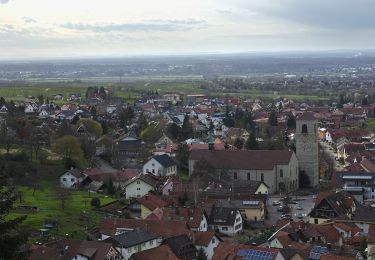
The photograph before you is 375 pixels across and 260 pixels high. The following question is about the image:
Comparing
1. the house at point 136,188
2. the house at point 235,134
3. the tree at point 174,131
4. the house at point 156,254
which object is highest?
the house at point 156,254

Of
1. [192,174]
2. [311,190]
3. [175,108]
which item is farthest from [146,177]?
[175,108]

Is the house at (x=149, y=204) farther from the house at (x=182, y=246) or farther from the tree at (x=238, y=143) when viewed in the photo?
→ the tree at (x=238, y=143)

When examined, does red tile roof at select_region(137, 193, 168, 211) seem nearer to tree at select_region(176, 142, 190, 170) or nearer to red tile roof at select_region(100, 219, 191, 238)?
red tile roof at select_region(100, 219, 191, 238)

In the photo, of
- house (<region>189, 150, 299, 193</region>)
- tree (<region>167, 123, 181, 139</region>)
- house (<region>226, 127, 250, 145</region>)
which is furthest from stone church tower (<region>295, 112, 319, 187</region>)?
tree (<region>167, 123, 181, 139</region>)

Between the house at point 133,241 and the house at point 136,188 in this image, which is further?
the house at point 136,188

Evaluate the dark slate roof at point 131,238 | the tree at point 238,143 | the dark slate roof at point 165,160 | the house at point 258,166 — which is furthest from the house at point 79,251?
the tree at point 238,143

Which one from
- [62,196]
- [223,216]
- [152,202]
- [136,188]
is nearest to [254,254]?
[223,216]

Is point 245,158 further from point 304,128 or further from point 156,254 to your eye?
point 156,254
